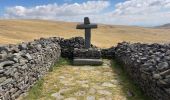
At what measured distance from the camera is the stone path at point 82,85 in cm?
1020

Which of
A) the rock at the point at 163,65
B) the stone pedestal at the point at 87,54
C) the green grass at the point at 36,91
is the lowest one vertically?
the green grass at the point at 36,91

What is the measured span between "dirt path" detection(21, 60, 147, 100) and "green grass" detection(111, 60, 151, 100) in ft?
0.60

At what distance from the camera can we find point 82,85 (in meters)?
11.7

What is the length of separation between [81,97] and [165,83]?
334cm

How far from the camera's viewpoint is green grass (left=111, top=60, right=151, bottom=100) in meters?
10.1

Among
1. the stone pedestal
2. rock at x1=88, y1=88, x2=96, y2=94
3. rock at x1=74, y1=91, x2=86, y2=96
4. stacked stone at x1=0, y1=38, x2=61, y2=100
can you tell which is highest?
stacked stone at x1=0, y1=38, x2=61, y2=100

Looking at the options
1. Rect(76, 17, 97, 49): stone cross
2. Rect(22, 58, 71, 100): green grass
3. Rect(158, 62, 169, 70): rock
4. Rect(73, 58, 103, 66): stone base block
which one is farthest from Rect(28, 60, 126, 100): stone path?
Rect(76, 17, 97, 49): stone cross

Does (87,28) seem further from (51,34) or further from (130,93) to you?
(51,34)

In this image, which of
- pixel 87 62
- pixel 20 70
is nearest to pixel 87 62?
pixel 87 62

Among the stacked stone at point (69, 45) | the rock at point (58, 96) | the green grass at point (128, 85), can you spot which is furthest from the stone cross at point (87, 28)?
the rock at point (58, 96)

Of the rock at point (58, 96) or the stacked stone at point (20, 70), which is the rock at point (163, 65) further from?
the stacked stone at point (20, 70)

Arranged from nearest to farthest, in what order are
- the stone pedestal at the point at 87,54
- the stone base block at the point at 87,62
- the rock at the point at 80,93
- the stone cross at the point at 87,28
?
the rock at the point at 80,93, the stone base block at the point at 87,62, the stone pedestal at the point at 87,54, the stone cross at the point at 87,28

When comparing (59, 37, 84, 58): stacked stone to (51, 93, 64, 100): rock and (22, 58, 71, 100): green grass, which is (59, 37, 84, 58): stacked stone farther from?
A: (51, 93, 64, 100): rock

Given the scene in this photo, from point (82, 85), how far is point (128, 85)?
6.23 feet
